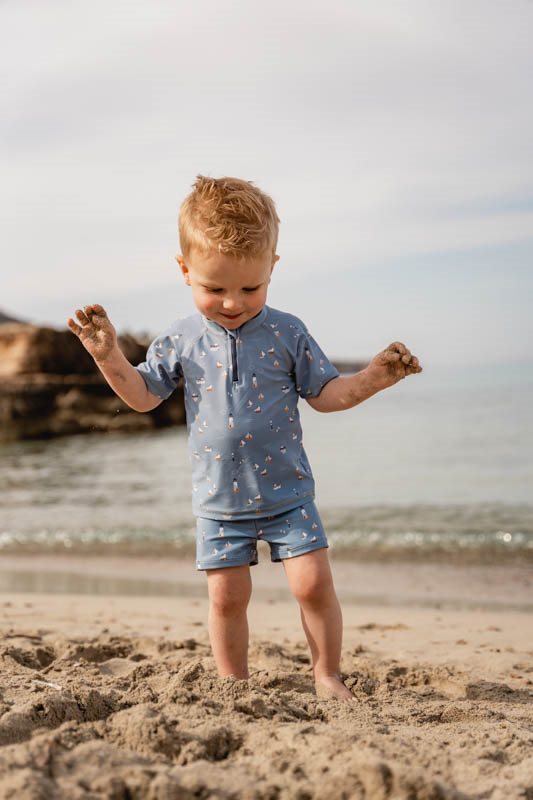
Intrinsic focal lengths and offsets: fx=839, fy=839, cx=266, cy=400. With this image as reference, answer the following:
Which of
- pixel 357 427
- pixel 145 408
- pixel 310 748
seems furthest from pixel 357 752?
pixel 357 427

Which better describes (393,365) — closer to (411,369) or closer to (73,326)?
(411,369)

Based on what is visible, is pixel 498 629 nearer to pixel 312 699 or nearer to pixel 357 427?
pixel 312 699

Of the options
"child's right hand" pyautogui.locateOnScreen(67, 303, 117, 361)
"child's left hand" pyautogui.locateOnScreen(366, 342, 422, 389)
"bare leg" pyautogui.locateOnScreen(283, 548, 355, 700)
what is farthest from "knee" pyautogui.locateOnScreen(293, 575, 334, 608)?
"child's right hand" pyautogui.locateOnScreen(67, 303, 117, 361)

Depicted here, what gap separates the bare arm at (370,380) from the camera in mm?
2820

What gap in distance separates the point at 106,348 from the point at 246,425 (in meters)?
0.56

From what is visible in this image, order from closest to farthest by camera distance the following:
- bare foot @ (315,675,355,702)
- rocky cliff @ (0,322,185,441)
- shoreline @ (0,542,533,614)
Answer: bare foot @ (315,675,355,702), shoreline @ (0,542,533,614), rocky cliff @ (0,322,185,441)

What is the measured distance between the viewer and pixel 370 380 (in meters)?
2.90

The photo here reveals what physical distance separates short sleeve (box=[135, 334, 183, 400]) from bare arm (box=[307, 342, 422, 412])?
522 mm

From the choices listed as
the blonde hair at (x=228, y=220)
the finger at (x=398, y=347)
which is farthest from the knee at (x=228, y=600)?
the blonde hair at (x=228, y=220)

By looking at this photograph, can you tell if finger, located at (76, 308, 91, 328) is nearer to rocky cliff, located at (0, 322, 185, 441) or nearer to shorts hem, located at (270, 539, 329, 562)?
shorts hem, located at (270, 539, 329, 562)

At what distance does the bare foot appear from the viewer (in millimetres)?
2907

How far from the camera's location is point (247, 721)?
216cm

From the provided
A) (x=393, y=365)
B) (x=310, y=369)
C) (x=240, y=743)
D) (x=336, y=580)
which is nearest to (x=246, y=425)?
(x=310, y=369)

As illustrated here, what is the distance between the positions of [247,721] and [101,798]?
59 cm
